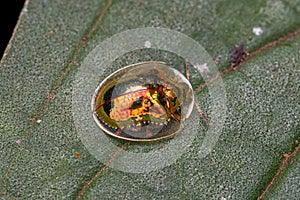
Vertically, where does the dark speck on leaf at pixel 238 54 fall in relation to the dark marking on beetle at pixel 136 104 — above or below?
above

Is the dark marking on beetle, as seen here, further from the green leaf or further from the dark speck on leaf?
the dark speck on leaf

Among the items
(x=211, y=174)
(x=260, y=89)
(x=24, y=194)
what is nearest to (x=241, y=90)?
(x=260, y=89)

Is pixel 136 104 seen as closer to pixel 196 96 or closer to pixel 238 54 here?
pixel 196 96

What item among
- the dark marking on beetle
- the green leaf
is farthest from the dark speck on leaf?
the dark marking on beetle

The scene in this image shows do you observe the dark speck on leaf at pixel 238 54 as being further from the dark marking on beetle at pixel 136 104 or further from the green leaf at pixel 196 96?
the dark marking on beetle at pixel 136 104

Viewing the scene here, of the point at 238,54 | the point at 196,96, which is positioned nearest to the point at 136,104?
the point at 196,96

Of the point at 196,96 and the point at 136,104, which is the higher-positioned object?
the point at 196,96

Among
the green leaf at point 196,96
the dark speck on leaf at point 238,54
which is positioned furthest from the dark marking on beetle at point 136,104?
the dark speck on leaf at point 238,54

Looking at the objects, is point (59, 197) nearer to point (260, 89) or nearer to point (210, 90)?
point (210, 90)
